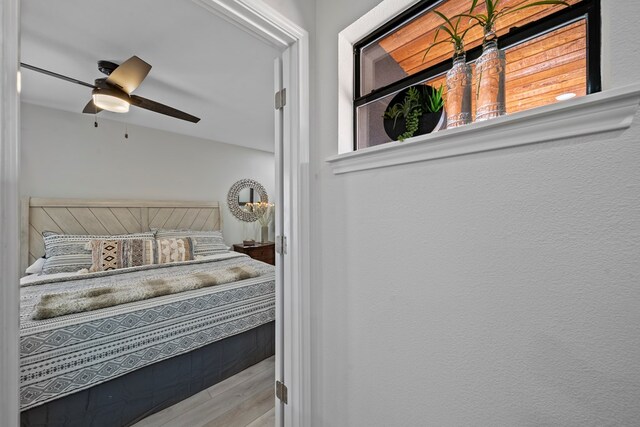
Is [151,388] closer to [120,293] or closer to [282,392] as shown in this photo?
[120,293]

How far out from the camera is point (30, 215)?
287cm

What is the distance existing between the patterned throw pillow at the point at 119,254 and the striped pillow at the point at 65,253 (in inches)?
4.2

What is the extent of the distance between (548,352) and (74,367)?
85.2 inches

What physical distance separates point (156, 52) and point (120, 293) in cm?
181

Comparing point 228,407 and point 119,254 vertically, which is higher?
point 119,254

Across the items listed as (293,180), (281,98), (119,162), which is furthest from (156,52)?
(119,162)

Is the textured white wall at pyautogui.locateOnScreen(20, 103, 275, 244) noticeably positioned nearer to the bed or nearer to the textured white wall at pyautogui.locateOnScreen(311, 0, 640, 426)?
the bed

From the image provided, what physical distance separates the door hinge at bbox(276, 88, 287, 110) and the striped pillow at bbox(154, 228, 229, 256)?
8.76 ft

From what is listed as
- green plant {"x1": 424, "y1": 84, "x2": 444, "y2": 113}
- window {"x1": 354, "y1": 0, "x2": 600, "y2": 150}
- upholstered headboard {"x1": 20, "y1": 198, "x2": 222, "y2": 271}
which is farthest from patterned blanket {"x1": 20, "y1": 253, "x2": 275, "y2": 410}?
green plant {"x1": 424, "y1": 84, "x2": 444, "y2": 113}

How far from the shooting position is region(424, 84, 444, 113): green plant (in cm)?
97

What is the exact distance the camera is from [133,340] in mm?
1637

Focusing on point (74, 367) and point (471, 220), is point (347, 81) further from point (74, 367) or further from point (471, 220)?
point (74, 367)

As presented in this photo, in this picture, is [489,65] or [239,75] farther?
[239,75]

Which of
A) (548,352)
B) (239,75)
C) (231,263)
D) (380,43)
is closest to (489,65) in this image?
(380,43)
